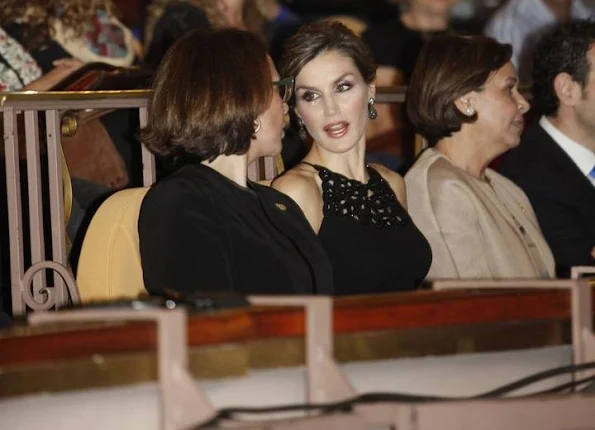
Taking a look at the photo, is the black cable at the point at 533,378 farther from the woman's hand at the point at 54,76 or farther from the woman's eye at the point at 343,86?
the woman's hand at the point at 54,76

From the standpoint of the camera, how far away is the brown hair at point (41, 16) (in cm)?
426

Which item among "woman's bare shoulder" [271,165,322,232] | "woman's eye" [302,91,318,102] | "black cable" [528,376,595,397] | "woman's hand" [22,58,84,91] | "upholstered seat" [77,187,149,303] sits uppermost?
"woman's hand" [22,58,84,91]

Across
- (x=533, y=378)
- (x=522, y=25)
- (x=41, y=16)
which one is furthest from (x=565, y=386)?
(x=522, y=25)

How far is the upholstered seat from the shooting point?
9.82 ft

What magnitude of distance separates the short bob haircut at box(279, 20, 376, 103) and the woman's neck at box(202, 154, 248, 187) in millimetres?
435

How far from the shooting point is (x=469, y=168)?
3842 mm

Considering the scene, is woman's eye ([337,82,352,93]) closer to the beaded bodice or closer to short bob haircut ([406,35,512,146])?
the beaded bodice

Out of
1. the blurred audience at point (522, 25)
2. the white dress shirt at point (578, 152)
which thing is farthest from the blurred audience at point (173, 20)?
the blurred audience at point (522, 25)

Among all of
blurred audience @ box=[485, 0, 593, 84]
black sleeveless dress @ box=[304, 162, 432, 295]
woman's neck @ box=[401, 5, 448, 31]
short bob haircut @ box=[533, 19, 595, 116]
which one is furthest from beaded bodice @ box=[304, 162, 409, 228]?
blurred audience @ box=[485, 0, 593, 84]

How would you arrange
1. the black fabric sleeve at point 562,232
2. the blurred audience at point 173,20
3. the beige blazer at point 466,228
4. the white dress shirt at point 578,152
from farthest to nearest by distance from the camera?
the blurred audience at point 173,20, the white dress shirt at point 578,152, the black fabric sleeve at point 562,232, the beige blazer at point 466,228

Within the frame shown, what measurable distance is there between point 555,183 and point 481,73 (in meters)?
0.51

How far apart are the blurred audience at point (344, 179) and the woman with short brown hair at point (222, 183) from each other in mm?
224

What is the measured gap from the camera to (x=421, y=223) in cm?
365

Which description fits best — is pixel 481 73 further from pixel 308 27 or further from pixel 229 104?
pixel 229 104
